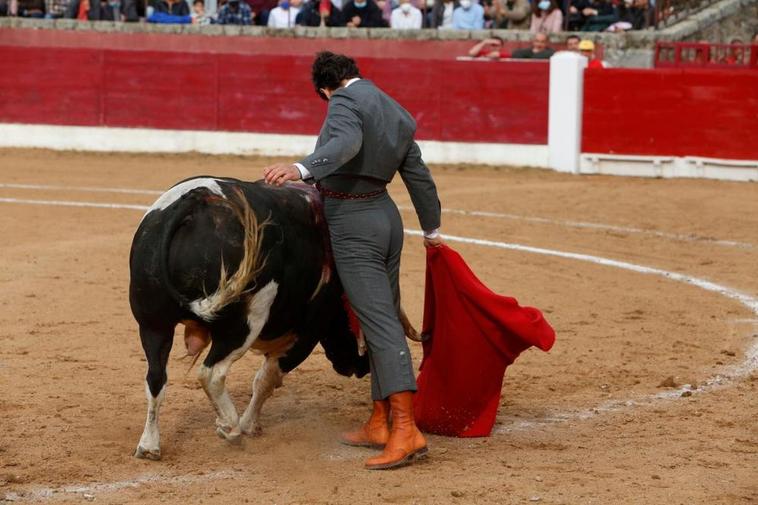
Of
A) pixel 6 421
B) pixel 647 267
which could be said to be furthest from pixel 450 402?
pixel 647 267

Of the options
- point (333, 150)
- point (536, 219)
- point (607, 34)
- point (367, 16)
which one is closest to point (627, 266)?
point (536, 219)

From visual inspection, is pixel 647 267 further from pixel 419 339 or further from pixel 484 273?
pixel 419 339

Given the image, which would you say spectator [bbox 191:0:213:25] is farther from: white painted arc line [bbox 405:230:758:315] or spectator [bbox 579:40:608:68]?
white painted arc line [bbox 405:230:758:315]

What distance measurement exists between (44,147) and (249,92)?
8.65 ft

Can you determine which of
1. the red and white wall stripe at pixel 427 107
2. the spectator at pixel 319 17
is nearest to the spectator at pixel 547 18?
the red and white wall stripe at pixel 427 107

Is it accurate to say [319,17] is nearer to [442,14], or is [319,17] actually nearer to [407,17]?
[407,17]

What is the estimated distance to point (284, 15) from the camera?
59.7 feet

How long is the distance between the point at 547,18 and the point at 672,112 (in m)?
3.27

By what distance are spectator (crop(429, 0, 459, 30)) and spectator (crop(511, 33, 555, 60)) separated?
201cm

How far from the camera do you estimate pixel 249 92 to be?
16.3 metres

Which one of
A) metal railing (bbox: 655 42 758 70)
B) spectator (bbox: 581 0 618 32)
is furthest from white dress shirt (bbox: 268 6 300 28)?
metal railing (bbox: 655 42 758 70)

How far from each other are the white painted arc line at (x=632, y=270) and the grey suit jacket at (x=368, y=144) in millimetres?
1203

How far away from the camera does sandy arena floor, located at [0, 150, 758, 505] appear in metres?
4.65

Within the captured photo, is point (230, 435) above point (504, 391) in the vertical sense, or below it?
above
